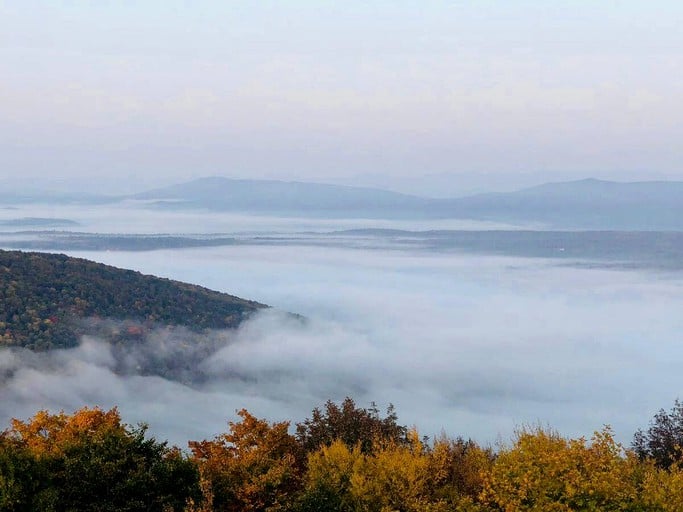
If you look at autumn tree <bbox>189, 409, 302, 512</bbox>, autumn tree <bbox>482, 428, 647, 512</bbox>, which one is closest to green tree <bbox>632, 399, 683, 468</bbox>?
autumn tree <bbox>482, 428, 647, 512</bbox>

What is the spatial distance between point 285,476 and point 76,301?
122m

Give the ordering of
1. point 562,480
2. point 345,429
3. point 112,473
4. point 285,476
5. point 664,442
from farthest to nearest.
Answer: point 664,442
point 345,429
point 285,476
point 112,473
point 562,480

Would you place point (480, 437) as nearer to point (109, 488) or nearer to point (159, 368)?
point (159, 368)

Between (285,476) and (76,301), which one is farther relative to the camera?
(76,301)

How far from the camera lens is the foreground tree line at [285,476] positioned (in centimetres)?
3167

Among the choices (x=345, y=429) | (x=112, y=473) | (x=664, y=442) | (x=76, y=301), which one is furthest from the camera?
(x=76, y=301)

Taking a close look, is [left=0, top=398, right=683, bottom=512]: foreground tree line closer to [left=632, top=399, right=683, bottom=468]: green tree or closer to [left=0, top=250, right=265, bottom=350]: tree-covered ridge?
[left=632, top=399, right=683, bottom=468]: green tree

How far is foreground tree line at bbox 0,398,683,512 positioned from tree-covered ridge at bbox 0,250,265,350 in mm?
98000

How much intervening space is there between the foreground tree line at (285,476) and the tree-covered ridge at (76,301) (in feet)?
322

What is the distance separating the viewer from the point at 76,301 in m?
150

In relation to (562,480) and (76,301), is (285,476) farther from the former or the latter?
(76,301)

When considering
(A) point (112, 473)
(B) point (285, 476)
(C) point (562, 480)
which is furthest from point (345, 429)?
(C) point (562, 480)

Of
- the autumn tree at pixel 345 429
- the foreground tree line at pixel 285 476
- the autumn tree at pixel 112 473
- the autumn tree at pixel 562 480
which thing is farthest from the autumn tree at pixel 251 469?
the autumn tree at pixel 562 480

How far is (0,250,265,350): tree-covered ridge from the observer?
136 meters
